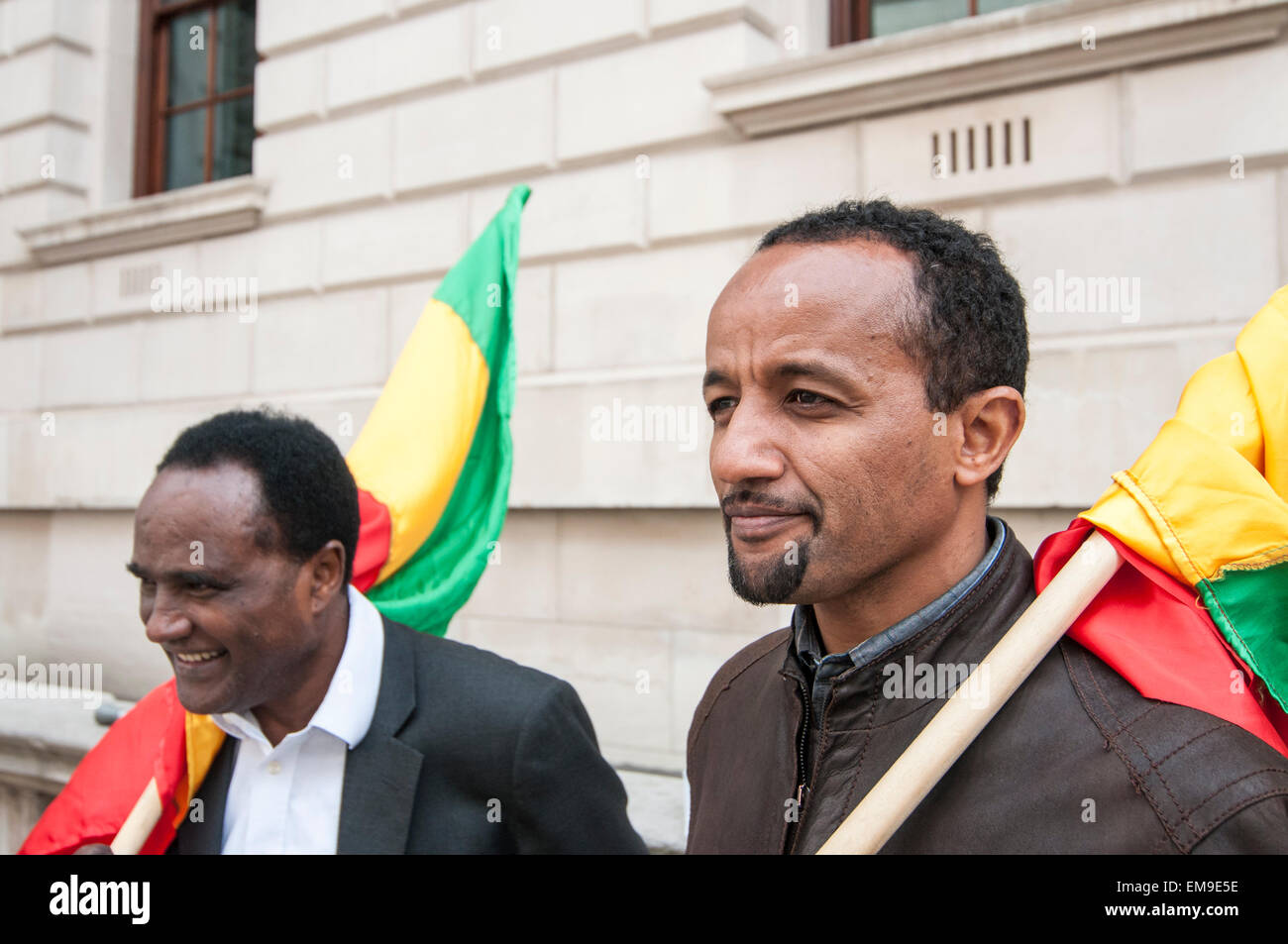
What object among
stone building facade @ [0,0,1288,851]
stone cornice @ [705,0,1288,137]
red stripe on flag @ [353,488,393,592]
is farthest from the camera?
stone building facade @ [0,0,1288,851]

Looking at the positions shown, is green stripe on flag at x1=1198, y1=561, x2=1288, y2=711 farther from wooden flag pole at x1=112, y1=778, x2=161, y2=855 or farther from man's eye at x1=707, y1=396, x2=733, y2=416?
wooden flag pole at x1=112, y1=778, x2=161, y2=855

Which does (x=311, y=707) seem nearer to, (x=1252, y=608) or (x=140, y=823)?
(x=140, y=823)

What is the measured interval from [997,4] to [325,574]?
4937mm

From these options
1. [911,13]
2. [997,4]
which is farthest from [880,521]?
[911,13]

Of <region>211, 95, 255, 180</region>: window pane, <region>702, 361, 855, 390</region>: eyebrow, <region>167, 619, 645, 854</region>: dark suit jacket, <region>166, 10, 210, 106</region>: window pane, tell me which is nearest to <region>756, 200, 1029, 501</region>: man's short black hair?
<region>702, 361, 855, 390</region>: eyebrow

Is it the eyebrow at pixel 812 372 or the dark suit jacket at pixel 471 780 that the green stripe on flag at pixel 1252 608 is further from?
the dark suit jacket at pixel 471 780

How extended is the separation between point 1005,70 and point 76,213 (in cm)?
736

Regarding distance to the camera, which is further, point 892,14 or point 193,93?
point 193,93

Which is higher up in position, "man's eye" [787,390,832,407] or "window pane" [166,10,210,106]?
"window pane" [166,10,210,106]

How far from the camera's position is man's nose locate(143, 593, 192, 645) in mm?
2482

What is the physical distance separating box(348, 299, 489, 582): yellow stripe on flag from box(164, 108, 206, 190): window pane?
6.52 m

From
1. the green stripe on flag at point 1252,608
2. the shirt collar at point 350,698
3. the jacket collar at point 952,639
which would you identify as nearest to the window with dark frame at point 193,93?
the shirt collar at point 350,698

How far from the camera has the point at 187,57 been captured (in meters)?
9.52

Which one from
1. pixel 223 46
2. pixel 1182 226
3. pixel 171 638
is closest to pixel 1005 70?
pixel 1182 226
